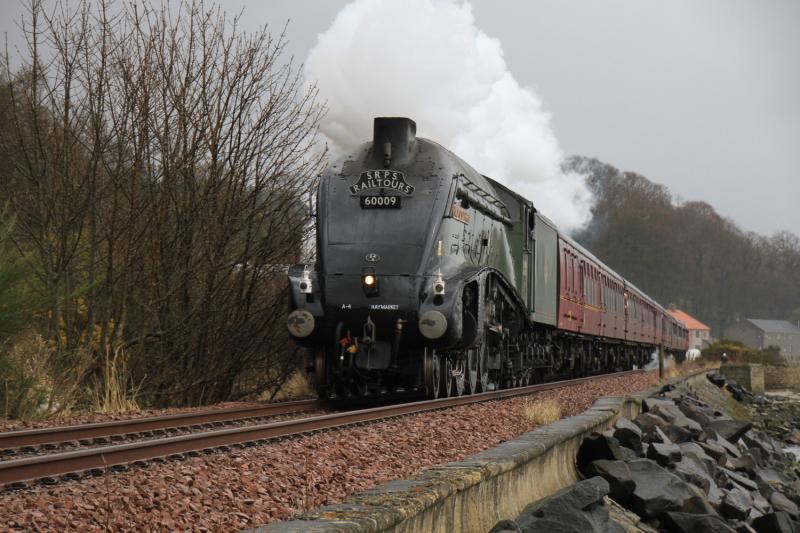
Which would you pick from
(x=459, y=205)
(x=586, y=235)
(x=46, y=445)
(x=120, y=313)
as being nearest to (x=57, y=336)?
(x=120, y=313)

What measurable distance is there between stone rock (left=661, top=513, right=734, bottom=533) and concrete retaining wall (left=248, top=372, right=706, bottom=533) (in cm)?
98

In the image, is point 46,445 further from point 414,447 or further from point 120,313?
point 120,313

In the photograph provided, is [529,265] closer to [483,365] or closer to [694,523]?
[483,365]

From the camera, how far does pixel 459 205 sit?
1273 cm

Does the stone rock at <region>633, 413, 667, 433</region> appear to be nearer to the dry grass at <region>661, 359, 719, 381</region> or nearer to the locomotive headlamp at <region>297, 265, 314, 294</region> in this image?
the locomotive headlamp at <region>297, 265, 314, 294</region>

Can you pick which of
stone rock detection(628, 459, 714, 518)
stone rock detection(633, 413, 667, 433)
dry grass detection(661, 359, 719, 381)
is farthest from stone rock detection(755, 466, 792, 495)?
dry grass detection(661, 359, 719, 381)

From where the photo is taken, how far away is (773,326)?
10406cm

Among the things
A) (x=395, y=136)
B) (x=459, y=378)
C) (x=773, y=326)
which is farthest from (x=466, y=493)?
(x=773, y=326)

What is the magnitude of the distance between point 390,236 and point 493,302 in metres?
2.91

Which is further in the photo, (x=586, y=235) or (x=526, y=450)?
(x=586, y=235)

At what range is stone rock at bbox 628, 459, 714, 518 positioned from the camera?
8.39 metres

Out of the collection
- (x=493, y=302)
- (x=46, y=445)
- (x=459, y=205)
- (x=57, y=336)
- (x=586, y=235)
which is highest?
(x=586, y=235)

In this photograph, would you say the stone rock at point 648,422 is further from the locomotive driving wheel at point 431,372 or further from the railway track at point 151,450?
the railway track at point 151,450

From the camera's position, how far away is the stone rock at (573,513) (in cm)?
570
